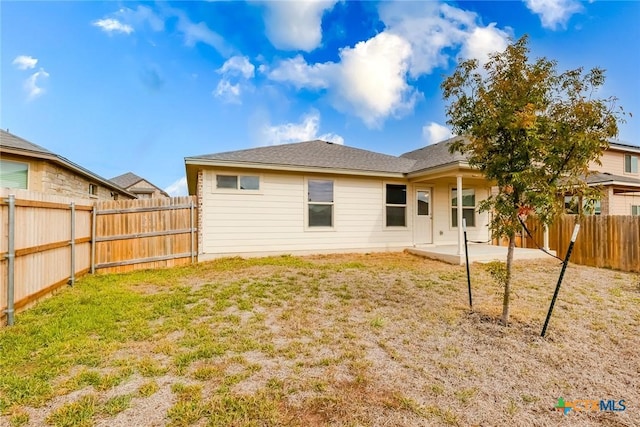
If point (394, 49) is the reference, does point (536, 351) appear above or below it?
below

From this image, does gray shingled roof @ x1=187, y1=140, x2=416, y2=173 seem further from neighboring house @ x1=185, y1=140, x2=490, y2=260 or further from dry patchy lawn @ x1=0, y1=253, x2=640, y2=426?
dry patchy lawn @ x1=0, y1=253, x2=640, y2=426

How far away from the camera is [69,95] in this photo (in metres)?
10.9

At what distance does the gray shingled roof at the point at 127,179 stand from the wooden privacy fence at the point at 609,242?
36.4 metres

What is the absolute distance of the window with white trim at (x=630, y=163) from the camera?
Result: 1798cm

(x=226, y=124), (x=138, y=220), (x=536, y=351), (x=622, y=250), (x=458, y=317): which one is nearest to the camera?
(x=536, y=351)

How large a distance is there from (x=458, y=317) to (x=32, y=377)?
4799mm

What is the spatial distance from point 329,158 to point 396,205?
9.93 feet

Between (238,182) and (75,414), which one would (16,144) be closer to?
(238,182)

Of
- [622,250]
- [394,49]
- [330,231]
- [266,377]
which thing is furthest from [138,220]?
[622,250]

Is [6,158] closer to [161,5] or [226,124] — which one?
[161,5]

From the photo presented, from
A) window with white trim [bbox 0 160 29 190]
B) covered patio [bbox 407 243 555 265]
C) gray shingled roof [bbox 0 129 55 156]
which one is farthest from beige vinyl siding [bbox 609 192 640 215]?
window with white trim [bbox 0 160 29 190]

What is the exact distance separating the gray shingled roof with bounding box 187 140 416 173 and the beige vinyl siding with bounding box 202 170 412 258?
444 millimetres

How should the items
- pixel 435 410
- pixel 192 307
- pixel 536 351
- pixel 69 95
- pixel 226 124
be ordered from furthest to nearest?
pixel 226 124 < pixel 69 95 < pixel 192 307 < pixel 536 351 < pixel 435 410

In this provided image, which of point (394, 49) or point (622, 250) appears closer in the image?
point (622, 250)
